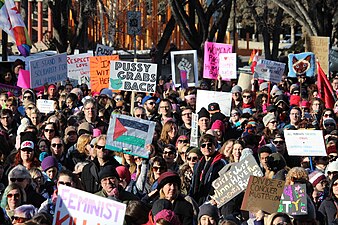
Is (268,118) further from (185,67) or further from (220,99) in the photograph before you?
(185,67)

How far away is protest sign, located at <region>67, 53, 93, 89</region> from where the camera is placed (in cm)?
2127

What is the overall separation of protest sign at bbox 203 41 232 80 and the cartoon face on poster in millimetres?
1714

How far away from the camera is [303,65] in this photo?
75.3 ft

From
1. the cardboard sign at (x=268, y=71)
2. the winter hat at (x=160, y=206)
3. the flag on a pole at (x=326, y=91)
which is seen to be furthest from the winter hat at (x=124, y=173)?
the cardboard sign at (x=268, y=71)

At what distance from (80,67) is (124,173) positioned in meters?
11.3

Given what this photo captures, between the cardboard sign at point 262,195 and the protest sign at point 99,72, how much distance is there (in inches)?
411

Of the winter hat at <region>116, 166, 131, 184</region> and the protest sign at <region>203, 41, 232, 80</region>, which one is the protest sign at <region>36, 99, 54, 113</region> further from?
the protest sign at <region>203, 41, 232, 80</region>

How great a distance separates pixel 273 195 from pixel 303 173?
0.85 metres

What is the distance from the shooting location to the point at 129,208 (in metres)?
8.32

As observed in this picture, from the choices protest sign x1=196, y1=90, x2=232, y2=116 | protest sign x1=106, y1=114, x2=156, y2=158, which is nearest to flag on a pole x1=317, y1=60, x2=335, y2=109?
protest sign x1=196, y1=90, x2=232, y2=116

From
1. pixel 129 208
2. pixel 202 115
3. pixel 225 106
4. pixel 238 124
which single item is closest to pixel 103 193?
pixel 129 208

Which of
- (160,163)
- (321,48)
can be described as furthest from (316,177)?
(321,48)

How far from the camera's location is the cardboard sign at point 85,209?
709 cm

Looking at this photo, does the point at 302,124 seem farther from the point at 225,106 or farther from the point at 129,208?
the point at 129,208
